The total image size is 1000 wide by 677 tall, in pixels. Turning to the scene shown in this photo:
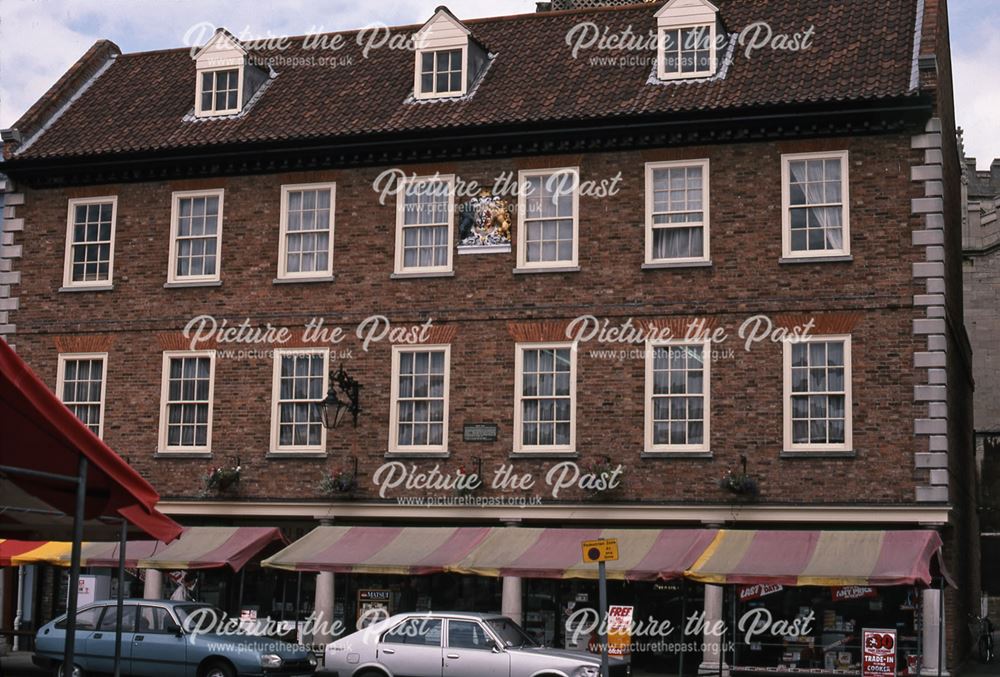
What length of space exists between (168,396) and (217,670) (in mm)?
7544

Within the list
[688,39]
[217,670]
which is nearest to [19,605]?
[217,670]

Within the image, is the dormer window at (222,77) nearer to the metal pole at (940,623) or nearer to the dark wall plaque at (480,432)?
the dark wall plaque at (480,432)

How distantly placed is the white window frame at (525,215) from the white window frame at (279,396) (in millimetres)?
4136

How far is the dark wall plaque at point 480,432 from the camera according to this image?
953 inches

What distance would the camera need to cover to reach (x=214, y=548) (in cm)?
2419

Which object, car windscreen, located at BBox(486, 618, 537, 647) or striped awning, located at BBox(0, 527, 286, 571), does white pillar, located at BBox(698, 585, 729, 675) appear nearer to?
car windscreen, located at BBox(486, 618, 537, 647)

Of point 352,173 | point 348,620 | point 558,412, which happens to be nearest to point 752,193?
point 558,412

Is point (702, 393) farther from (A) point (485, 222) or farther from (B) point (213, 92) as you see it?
(B) point (213, 92)

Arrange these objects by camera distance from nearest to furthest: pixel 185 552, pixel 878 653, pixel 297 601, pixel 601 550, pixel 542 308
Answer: pixel 601 550 < pixel 878 653 < pixel 185 552 < pixel 542 308 < pixel 297 601

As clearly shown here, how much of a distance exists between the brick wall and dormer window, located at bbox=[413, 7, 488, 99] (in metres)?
1.90

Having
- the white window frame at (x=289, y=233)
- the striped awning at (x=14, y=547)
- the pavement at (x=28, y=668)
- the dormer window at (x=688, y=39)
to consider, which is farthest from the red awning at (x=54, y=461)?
the dormer window at (x=688, y=39)

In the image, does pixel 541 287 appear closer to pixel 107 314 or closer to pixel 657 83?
pixel 657 83

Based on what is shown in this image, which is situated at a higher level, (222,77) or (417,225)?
(222,77)

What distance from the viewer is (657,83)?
25.0 metres
